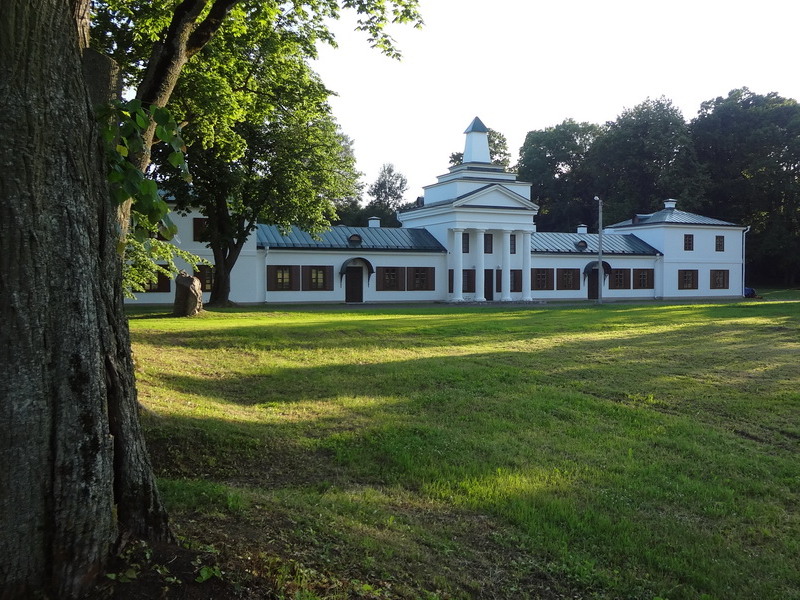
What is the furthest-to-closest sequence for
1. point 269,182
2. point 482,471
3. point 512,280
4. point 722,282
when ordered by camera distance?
point 722,282 < point 512,280 < point 269,182 < point 482,471

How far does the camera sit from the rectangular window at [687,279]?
55.3 meters

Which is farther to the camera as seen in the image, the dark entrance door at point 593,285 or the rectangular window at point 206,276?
the dark entrance door at point 593,285

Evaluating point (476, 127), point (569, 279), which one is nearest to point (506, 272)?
point (569, 279)

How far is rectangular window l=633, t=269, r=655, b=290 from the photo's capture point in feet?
179

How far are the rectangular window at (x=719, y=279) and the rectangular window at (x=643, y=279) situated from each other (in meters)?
5.47

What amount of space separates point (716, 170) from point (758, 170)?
12.9 ft

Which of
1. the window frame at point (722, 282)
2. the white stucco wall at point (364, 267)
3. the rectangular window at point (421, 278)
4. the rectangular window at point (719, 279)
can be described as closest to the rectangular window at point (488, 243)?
the white stucco wall at point (364, 267)

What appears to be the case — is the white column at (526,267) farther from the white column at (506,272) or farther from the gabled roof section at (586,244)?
the gabled roof section at (586,244)

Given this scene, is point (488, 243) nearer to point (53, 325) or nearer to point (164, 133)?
point (164, 133)

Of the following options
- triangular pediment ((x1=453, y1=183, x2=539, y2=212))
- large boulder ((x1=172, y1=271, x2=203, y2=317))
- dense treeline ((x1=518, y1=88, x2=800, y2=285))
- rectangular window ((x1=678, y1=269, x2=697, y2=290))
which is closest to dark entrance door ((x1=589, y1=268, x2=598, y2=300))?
rectangular window ((x1=678, y1=269, x2=697, y2=290))

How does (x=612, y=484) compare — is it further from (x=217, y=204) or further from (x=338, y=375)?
(x=217, y=204)

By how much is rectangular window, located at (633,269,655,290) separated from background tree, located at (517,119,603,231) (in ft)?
66.7

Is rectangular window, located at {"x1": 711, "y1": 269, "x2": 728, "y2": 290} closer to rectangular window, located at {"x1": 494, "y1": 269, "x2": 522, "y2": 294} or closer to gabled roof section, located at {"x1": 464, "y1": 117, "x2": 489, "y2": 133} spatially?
rectangular window, located at {"x1": 494, "y1": 269, "x2": 522, "y2": 294}

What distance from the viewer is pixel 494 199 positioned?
4759 cm
